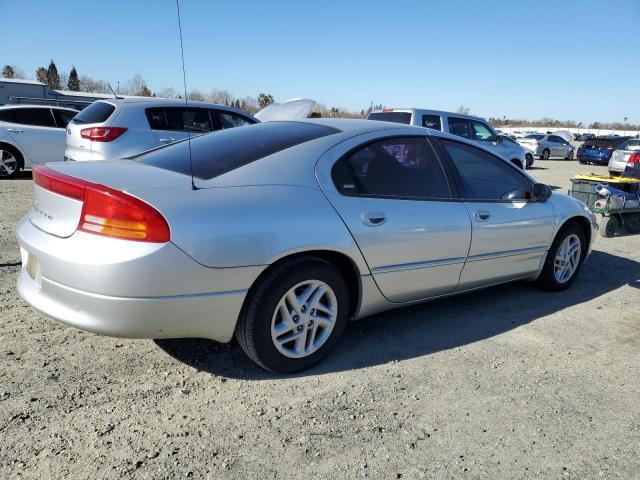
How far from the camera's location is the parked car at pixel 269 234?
2.46 m

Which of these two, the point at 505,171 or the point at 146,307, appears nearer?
the point at 146,307

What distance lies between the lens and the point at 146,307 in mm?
2467

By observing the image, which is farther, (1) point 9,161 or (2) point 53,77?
(2) point 53,77

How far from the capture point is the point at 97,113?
790 cm

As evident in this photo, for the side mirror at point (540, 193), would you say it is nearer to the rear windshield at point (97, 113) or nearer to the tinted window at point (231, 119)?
the tinted window at point (231, 119)

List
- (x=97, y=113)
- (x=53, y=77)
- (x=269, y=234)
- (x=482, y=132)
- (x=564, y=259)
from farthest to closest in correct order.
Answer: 1. (x=53, y=77)
2. (x=482, y=132)
3. (x=97, y=113)
4. (x=564, y=259)
5. (x=269, y=234)

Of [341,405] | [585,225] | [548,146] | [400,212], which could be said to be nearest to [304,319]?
[341,405]

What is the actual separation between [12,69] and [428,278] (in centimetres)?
8366

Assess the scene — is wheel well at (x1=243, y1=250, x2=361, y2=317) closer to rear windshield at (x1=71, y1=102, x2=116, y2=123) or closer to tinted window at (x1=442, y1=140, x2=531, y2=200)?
tinted window at (x1=442, y1=140, x2=531, y2=200)

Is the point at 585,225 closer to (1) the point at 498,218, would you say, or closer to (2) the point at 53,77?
(1) the point at 498,218

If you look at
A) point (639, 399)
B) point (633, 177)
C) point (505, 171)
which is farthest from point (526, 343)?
point (633, 177)

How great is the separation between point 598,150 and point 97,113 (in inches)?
872

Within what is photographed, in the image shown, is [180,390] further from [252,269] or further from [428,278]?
[428,278]

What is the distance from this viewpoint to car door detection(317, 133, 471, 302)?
3.11m
